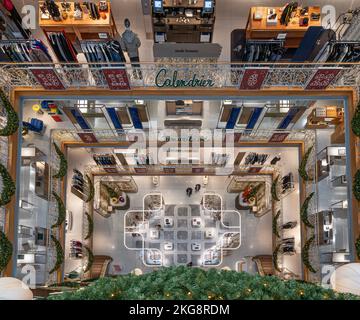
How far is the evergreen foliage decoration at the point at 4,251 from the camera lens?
30.0ft

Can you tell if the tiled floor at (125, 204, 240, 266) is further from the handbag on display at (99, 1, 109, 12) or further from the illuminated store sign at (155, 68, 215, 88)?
the handbag on display at (99, 1, 109, 12)

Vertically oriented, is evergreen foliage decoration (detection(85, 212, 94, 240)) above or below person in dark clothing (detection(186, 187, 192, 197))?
below

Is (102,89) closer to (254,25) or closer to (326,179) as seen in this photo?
(254,25)

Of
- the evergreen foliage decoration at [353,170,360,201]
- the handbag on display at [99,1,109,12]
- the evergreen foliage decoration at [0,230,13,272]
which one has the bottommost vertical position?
the evergreen foliage decoration at [0,230,13,272]

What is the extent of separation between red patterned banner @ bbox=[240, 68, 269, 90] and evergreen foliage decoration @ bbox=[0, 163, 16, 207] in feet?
16.1

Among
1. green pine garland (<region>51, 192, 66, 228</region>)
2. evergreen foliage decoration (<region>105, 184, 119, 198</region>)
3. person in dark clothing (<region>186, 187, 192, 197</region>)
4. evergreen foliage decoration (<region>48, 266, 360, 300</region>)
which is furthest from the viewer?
person in dark clothing (<region>186, 187, 192, 197</region>)

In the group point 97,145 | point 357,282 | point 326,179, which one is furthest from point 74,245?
point 357,282

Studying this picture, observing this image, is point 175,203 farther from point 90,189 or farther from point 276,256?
point 276,256

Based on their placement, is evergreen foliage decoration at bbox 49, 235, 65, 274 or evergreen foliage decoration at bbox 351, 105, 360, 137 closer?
evergreen foliage decoration at bbox 351, 105, 360, 137

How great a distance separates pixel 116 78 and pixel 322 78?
4.03m

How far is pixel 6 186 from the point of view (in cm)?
939

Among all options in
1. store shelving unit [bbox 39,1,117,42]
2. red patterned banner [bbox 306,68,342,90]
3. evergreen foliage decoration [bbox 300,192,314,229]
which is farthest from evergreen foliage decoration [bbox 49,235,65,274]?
red patterned banner [bbox 306,68,342,90]

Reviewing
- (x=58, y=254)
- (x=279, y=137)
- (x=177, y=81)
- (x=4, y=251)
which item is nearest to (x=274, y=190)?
(x=279, y=137)

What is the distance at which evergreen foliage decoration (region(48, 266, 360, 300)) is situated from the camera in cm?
328
